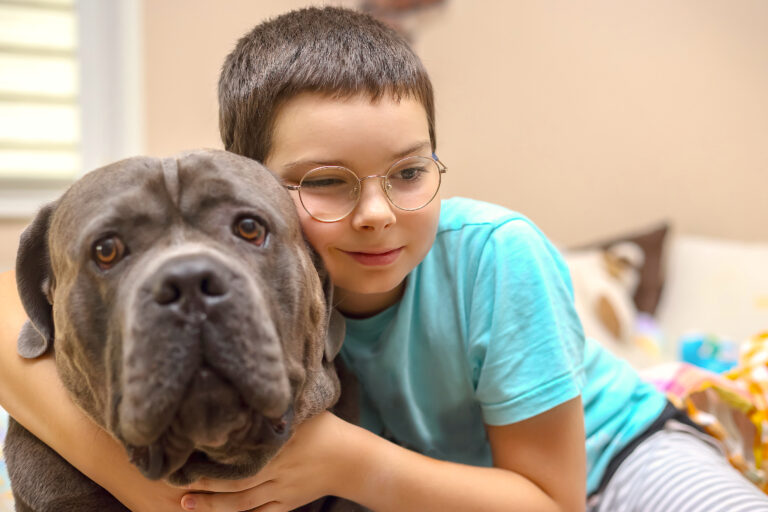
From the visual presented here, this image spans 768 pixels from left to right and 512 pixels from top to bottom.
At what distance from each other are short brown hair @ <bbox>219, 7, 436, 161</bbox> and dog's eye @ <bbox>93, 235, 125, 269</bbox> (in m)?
0.38

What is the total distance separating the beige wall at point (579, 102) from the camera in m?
2.90

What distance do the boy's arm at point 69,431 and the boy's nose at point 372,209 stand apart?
48cm

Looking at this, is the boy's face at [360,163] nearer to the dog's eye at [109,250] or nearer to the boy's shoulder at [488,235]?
the boy's shoulder at [488,235]

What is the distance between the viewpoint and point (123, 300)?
0.84 meters

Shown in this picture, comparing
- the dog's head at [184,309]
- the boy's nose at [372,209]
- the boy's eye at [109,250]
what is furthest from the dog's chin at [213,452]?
the boy's nose at [372,209]

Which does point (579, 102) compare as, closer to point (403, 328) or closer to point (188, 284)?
point (403, 328)

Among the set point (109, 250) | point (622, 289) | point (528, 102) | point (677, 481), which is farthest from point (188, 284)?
point (528, 102)

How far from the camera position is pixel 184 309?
78 cm

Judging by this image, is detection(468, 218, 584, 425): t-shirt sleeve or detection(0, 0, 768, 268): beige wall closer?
detection(468, 218, 584, 425): t-shirt sleeve

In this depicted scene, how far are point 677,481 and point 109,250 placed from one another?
3.52 feet

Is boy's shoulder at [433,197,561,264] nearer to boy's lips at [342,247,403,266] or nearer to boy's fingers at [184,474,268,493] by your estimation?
boy's lips at [342,247,403,266]

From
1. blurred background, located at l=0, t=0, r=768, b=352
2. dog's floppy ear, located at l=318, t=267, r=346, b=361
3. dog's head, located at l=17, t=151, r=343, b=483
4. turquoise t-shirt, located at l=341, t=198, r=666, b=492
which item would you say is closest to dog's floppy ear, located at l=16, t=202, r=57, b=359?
dog's head, located at l=17, t=151, r=343, b=483

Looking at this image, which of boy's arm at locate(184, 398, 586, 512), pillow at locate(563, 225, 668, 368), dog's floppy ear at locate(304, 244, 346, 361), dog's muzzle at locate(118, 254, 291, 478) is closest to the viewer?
dog's muzzle at locate(118, 254, 291, 478)

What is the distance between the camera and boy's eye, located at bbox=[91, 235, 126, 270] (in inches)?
35.0
